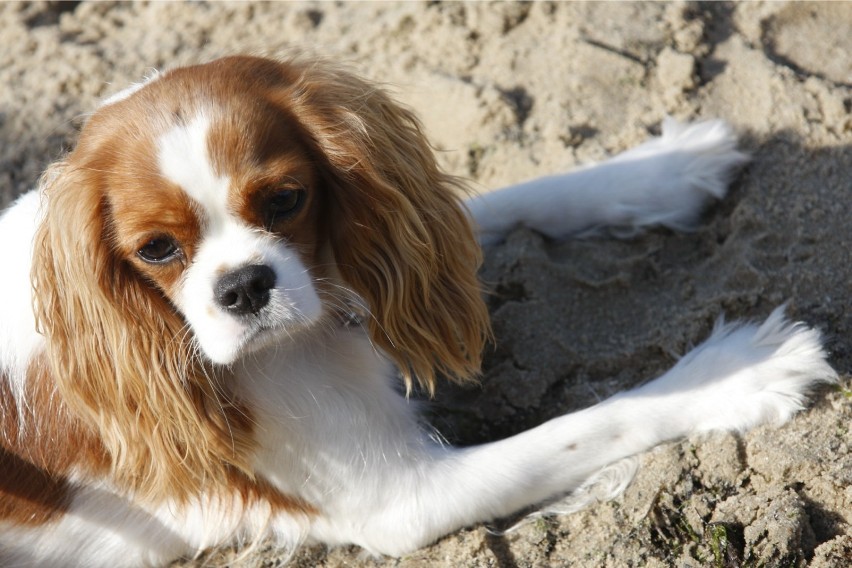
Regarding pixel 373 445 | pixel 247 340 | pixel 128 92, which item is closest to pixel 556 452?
pixel 373 445

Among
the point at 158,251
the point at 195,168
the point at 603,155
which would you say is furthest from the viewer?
the point at 603,155

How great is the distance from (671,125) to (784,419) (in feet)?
5.04

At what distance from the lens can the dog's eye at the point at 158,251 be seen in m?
2.80

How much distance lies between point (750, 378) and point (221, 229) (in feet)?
5.94

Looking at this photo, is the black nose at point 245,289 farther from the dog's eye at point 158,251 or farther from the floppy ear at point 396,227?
the floppy ear at point 396,227

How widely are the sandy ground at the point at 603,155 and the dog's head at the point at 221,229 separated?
0.67 m

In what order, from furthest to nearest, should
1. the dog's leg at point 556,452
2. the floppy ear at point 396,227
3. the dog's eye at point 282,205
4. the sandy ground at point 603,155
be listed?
the dog's leg at point 556,452 < the sandy ground at point 603,155 < the floppy ear at point 396,227 < the dog's eye at point 282,205

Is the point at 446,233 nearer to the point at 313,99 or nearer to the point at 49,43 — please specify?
the point at 313,99

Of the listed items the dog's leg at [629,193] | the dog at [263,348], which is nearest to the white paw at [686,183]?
the dog's leg at [629,193]

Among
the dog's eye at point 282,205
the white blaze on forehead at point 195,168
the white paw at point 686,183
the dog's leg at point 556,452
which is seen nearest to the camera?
the white blaze on forehead at point 195,168

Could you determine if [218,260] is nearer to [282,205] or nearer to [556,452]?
[282,205]

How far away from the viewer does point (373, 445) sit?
3.29 metres

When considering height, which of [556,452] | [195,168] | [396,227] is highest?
[195,168]

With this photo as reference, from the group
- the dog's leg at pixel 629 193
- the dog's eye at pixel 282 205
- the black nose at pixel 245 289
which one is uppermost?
the dog's eye at pixel 282 205
